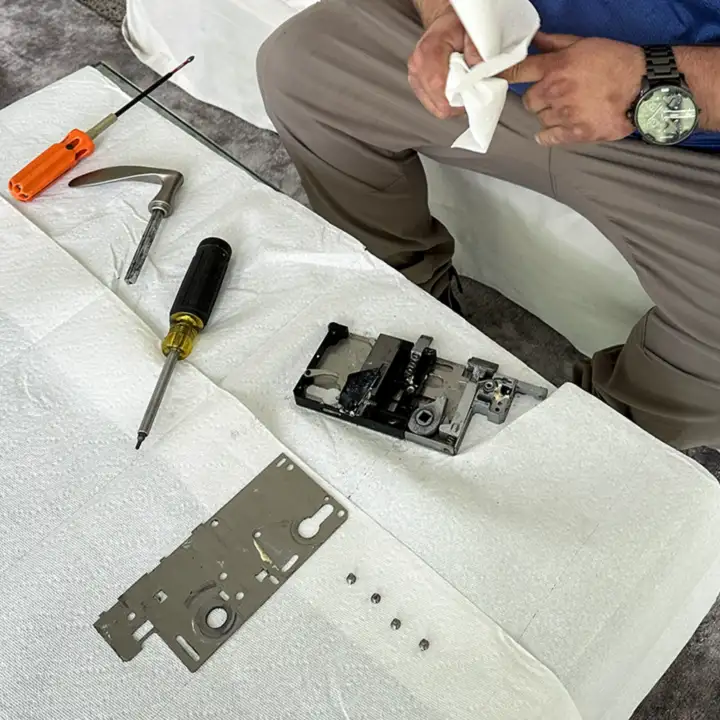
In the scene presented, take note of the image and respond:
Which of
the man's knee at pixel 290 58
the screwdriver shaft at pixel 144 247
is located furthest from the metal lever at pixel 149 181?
the man's knee at pixel 290 58

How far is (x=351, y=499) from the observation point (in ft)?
2.26

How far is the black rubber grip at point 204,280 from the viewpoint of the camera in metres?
0.80

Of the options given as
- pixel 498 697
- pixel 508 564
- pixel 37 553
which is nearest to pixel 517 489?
pixel 508 564

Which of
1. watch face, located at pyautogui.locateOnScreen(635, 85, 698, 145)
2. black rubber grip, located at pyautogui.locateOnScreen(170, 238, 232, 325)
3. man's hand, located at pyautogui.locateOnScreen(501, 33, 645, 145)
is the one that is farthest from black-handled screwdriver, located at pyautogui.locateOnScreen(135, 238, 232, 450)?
watch face, located at pyautogui.locateOnScreen(635, 85, 698, 145)

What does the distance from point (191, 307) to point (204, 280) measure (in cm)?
4

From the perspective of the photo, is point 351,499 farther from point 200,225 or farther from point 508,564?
point 200,225

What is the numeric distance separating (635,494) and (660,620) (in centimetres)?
10

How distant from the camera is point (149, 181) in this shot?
3.07ft

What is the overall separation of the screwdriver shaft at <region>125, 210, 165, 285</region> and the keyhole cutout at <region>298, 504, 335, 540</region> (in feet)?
1.11

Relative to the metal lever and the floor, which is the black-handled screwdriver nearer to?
the metal lever

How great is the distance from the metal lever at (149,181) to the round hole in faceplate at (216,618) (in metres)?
0.39

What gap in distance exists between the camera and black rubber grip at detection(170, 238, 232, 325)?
0.80m

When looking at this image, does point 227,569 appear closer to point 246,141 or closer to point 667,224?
point 667,224

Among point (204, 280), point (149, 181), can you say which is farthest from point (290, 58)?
point (204, 280)
